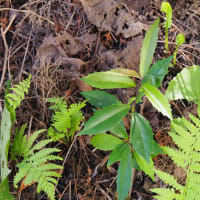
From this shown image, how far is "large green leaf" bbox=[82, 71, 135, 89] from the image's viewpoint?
1.19 metres

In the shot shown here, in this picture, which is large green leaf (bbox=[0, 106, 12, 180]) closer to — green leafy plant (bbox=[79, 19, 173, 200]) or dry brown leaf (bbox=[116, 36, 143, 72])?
green leafy plant (bbox=[79, 19, 173, 200])

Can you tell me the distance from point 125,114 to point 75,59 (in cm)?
59

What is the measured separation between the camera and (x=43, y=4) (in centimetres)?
176

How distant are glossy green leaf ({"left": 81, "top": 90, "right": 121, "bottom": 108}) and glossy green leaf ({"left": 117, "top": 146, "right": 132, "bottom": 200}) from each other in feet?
0.92

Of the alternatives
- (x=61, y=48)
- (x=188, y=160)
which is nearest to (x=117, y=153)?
(x=188, y=160)

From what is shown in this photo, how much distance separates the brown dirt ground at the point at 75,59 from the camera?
1441 mm

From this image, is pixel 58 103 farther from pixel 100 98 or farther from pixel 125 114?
pixel 125 114

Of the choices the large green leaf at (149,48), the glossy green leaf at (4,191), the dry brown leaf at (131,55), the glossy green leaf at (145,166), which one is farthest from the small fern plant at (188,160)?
the glossy green leaf at (4,191)

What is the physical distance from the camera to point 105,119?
3.77ft

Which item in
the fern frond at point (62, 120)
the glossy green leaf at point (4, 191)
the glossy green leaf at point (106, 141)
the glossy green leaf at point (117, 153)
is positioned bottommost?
the glossy green leaf at point (4, 191)

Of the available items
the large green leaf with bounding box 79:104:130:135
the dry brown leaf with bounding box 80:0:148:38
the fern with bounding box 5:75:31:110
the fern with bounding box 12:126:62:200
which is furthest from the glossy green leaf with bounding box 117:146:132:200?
the dry brown leaf with bounding box 80:0:148:38

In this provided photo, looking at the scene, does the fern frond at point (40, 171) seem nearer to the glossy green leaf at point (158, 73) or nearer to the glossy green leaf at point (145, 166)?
the glossy green leaf at point (145, 166)

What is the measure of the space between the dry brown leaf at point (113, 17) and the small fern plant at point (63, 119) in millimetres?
611

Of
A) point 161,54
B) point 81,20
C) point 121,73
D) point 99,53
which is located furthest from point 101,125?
point 81,20
